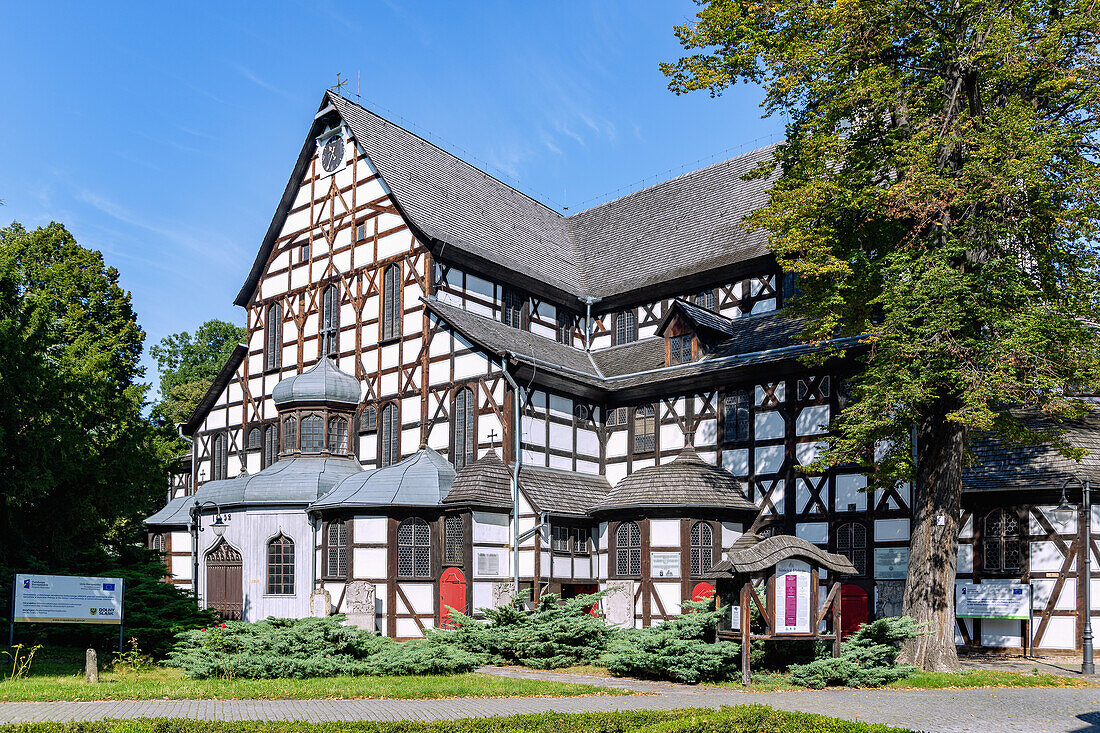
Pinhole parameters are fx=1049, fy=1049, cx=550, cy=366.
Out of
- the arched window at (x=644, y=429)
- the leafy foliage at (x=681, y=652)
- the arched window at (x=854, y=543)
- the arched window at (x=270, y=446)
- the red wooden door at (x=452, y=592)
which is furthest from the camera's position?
the arched window at (x=270, y=446)

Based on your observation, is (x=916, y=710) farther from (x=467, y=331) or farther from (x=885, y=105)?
(x=467, y=331)

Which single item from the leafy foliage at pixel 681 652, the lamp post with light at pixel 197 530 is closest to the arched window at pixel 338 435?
Answer: the lamp post with light at pixel 197 530

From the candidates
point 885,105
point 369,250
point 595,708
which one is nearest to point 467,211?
point 369,250

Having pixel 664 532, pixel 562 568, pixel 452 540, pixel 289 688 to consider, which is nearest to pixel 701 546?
pixel 664 532

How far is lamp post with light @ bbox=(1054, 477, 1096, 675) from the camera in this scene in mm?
20312

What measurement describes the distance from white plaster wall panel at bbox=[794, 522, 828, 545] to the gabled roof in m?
8.12

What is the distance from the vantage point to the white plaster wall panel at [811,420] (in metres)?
26.5

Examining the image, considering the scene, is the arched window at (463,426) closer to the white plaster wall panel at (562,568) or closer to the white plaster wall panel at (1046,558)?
the white plaster wall panel at (562,568)

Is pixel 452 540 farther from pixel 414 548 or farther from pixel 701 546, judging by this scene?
pixel 701 546

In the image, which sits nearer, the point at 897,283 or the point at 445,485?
the point at 897,283

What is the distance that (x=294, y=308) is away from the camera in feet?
112

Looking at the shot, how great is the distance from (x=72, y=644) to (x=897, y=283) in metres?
20.2

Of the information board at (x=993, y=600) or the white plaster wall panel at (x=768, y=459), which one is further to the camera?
the white plaster wall panel at (x=768, y=459)

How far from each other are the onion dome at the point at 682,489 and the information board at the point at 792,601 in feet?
25.5
